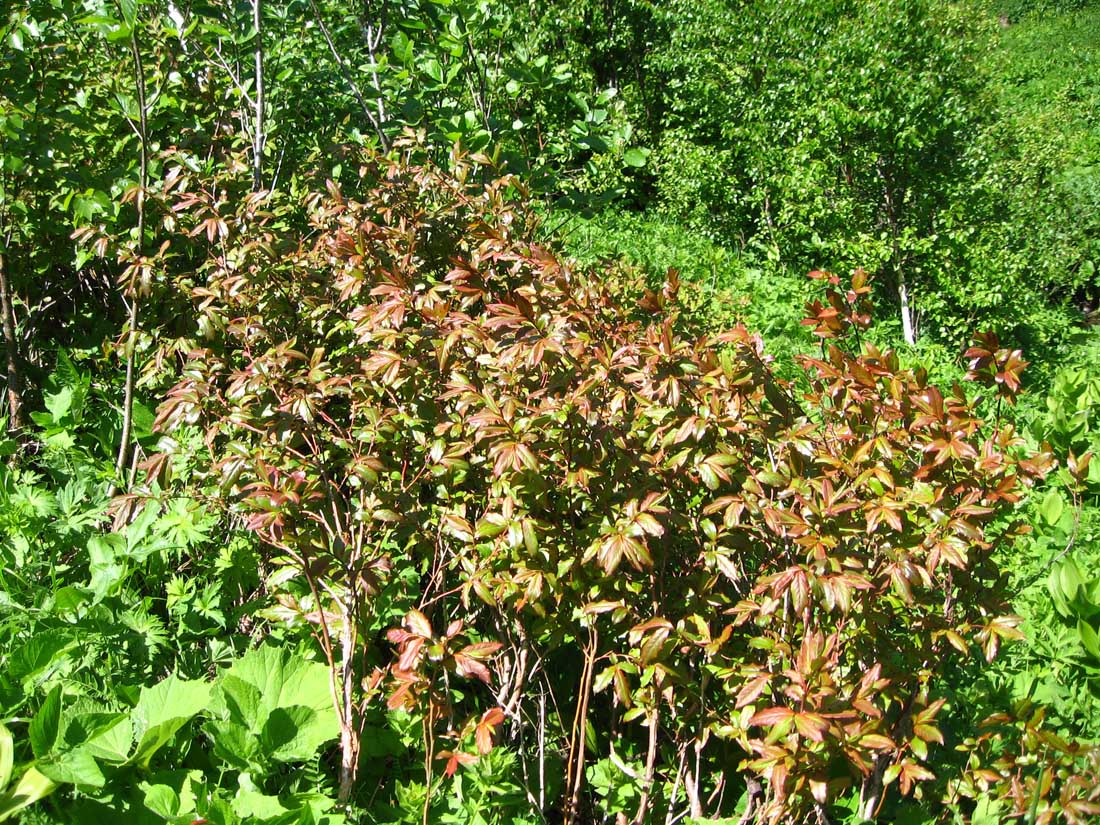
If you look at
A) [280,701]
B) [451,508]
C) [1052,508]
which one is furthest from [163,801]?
[1052,508]

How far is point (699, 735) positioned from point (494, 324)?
3.82ft

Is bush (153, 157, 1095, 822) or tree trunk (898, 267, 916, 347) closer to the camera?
bush (153, 157, 1095, 822)

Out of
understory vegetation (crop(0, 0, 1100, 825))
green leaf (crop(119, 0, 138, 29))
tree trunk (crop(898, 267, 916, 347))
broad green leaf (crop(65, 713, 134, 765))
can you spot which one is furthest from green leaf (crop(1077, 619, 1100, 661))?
tree trunk (crop(898, 267, 916, 347))

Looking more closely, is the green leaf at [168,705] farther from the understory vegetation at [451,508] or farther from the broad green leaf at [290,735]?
the broad green leaf at [290,735]

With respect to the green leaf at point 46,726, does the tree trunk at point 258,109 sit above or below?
above

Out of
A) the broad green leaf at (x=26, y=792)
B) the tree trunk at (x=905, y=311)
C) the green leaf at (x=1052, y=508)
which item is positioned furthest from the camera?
the tree trunk at (x=905, y=311)

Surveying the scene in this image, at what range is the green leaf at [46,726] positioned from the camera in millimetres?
1808

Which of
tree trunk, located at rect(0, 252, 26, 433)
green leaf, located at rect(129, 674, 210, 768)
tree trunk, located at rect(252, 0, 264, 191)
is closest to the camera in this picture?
green leaf, located at rect(129, 674, 210, 768)

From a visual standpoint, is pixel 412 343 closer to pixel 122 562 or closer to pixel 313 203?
pixel 313 203

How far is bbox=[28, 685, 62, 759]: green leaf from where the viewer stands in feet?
5.93

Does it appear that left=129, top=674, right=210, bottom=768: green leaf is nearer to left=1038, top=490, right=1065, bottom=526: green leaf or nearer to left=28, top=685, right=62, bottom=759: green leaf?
left=28, top=685, right=62, bottom=759: green leaf

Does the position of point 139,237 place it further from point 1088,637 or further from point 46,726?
point 1088,637

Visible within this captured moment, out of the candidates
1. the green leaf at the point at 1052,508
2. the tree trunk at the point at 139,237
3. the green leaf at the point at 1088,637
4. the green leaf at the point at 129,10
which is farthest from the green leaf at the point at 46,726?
the green leaf at the point at 1052,508

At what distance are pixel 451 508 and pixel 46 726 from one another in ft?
3.36
